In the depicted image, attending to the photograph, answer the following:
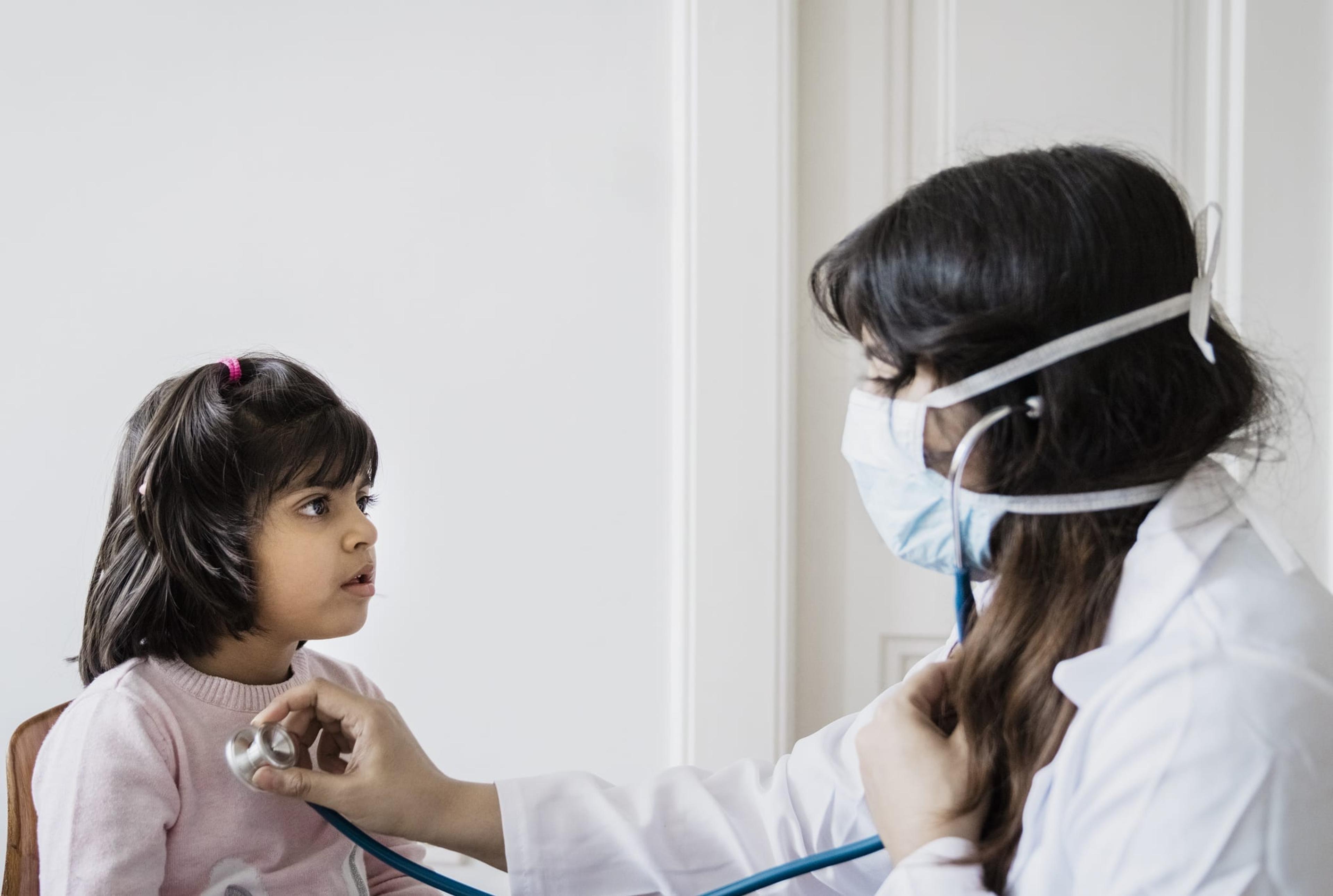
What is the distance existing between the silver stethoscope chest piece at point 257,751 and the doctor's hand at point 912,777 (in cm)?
52

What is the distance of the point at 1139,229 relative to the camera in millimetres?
792

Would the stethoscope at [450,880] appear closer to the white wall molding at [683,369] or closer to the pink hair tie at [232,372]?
the pink hair tie at [232,372]

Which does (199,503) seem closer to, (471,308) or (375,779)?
(375,779)

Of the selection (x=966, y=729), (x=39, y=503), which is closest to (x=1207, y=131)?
(x=966, y=729)

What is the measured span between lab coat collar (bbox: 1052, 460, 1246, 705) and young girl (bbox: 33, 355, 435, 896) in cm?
73

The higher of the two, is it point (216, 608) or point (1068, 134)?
point (1068, 134)

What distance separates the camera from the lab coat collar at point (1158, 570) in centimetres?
75

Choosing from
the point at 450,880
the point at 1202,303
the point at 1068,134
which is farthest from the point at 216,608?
the point at 1068,134

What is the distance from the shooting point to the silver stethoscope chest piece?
35.9 inches

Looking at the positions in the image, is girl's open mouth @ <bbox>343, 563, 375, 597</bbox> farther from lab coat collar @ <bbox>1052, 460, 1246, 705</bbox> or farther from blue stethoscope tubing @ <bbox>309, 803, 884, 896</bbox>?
lab coat collar @ <bbox>1052, 460, 1246, 705</bbox>

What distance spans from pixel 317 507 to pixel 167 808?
1.06 feet

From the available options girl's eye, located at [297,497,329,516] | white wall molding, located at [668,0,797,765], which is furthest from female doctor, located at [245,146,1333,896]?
white wall molding, located at [668,0,797,765]

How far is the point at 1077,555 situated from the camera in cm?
83

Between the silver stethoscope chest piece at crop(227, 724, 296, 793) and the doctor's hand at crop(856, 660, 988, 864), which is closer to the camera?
the doctor's hand at crop(856, 660, 988, 864)
